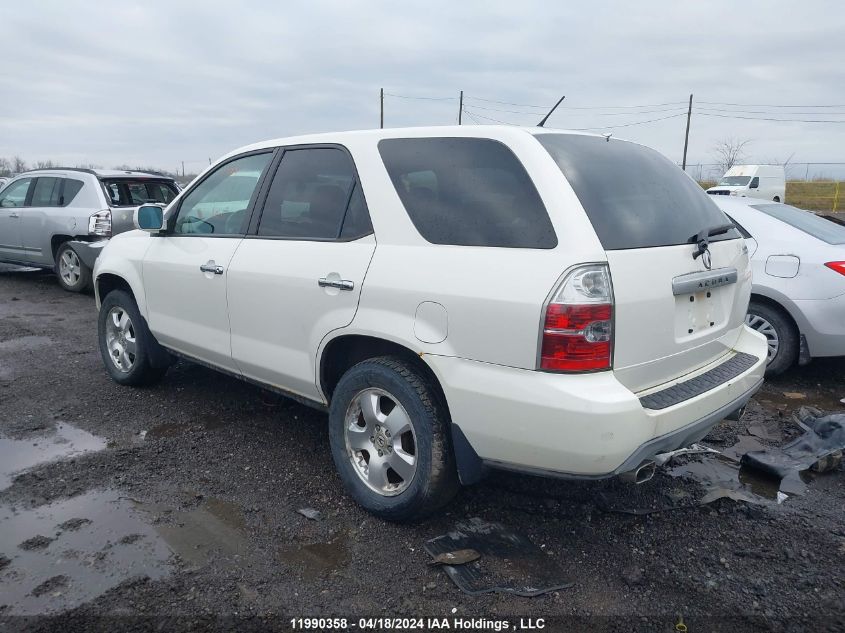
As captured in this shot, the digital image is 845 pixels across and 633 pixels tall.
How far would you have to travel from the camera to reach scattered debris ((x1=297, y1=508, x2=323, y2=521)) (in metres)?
3.21

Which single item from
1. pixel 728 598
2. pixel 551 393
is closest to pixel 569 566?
pixel 728 598

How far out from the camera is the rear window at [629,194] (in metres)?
2.67

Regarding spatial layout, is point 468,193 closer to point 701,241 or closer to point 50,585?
point 701,241

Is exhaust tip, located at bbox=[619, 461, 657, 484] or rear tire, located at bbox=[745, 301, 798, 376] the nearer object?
exhaust tip, located at bbox=[619, 461, 657, 484]

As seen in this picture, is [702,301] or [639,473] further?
[702,301]

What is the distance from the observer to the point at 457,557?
2.85 m

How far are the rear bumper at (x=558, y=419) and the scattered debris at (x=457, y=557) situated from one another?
472 millimetres

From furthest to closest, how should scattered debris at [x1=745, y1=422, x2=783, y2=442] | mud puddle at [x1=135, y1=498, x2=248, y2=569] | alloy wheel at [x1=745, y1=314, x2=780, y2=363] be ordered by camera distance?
alloy wheel at [x1=745, y1=314, x2=780, y2=363] → scattered debris at [x1=745, y1=422, x2=783, y2=442] → mud puddle at [x1=135, y1=498, x2=248, y2=569]

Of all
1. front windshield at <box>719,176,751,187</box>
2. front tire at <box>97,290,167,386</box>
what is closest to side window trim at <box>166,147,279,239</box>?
front tire at <box>97,290,167,386</box>

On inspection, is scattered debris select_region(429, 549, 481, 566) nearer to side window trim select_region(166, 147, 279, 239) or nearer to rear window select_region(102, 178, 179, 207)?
side window trim select_region(166, 147, 279, 239)

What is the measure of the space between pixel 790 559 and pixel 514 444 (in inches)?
56.7

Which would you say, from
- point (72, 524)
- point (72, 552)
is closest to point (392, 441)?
point (72, 552)

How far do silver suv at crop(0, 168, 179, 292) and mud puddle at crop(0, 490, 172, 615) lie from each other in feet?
20.7

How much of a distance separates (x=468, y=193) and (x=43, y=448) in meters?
3.11
